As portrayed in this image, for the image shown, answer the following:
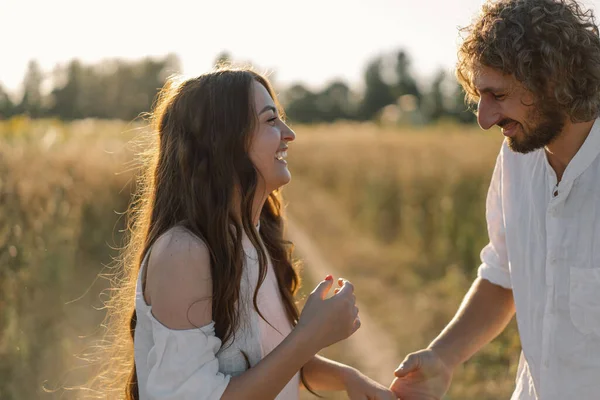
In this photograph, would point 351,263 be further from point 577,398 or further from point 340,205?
point 577,398

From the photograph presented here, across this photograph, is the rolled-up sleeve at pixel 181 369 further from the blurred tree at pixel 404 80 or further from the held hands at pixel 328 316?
the blurred tree at pixel 404 80

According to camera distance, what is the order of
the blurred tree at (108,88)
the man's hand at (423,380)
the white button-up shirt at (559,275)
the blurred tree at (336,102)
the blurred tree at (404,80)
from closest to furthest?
the white button-up shirt at (559,275) → the man's hand at (423,380) → the blurred tree at (108,88) → the blurred tree at (336,102) → the blurred tree at (404,80)

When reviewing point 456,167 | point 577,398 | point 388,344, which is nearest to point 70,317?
point 388,344

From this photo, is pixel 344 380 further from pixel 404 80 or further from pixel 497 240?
pixel 404 80

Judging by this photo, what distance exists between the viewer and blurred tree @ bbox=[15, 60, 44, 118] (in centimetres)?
634

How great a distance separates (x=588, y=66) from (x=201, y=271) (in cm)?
152

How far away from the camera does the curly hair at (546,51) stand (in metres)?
2.57

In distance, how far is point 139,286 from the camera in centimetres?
220

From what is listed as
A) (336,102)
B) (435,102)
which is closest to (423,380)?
(435,102)

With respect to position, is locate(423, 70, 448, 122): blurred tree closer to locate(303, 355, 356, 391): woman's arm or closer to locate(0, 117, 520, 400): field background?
locate(0, 117, 520, 400): field background

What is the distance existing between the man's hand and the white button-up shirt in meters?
0.30

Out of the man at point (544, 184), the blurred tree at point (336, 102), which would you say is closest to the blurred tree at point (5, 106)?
the man at point (544, 184)

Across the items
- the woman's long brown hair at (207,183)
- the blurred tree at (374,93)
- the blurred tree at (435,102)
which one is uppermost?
the woman's long brown hair at (207,183)

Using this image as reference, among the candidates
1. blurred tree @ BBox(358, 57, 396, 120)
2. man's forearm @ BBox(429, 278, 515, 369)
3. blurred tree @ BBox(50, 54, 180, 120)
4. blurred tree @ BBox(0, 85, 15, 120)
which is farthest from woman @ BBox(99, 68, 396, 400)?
blurred tree @ BBox(358, 57, 396, 120)
